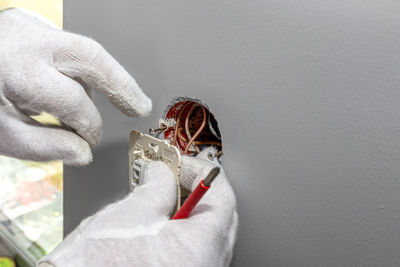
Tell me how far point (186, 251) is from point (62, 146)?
33 centimetres

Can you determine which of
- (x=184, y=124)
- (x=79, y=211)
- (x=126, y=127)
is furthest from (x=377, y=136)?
(x=79, y=211)

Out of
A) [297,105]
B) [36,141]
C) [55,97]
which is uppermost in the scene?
[297,105]

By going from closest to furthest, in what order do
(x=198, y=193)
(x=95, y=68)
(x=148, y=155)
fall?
(x=198, y=193)
(x=95, y=68)
(x=148, y=155)

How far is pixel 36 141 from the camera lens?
545mm

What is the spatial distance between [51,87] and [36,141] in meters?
0.13

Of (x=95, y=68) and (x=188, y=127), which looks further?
(x=188, y=127)

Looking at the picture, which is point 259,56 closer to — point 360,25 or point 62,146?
point 360,25

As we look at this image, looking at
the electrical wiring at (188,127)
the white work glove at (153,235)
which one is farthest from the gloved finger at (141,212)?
the electrical wiring at (188,127)

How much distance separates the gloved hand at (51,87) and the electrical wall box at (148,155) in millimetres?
78

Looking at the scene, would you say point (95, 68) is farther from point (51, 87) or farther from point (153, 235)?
point (153, 235)

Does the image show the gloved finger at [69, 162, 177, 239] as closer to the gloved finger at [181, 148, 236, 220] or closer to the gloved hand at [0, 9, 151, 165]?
the gloved finger at [181, 148, 236, 220]

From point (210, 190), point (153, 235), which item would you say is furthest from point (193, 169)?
Result: point (153, 235)

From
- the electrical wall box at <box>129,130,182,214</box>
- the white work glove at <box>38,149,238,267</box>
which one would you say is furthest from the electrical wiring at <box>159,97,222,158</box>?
the white work glove at <box>38,149,238,267</box>

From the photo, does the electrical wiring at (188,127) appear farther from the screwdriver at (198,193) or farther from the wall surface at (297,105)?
the screwdriver at (198,193)
